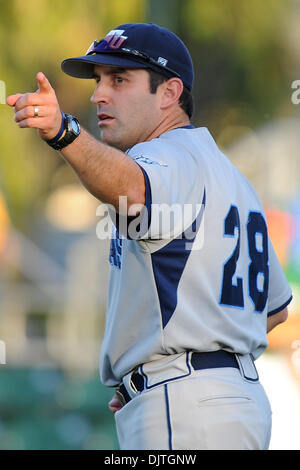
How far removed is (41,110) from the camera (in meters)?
2.61

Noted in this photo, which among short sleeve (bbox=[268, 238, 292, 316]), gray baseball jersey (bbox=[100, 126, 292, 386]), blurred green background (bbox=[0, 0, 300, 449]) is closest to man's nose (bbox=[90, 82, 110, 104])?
gray baseball jersey (bbox=[100, 126, 292, 386])

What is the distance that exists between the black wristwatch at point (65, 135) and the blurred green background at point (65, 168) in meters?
4.84

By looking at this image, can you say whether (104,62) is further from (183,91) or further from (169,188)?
(169,188)

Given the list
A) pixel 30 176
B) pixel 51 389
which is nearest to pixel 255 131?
pixel 30 176

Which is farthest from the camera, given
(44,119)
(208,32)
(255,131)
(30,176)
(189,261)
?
(255,131)

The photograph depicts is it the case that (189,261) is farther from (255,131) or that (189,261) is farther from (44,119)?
(255,131)

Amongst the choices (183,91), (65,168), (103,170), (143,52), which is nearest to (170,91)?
(183,91)

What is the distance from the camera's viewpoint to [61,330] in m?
13.2

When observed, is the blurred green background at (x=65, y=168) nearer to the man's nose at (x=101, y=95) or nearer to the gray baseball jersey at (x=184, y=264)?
the gray baseball jersey at (x=184, y=264)

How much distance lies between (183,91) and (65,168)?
645 inches

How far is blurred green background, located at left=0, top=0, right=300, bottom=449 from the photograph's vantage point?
9.41m

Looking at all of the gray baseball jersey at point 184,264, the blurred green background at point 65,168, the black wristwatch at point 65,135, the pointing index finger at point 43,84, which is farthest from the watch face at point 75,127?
the blurred green background at point 65,168

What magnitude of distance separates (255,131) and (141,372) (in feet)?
46.5

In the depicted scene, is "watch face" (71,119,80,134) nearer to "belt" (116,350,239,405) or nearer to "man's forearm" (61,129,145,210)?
"man's forearm" (61,129,145,210)
